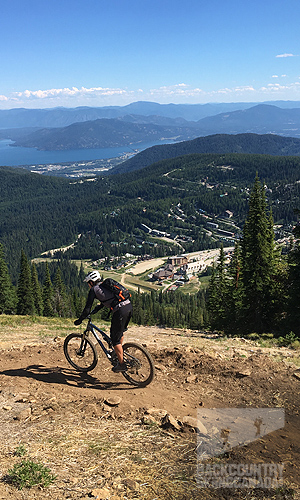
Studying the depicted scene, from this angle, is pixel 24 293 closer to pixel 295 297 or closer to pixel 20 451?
pixel 295 297

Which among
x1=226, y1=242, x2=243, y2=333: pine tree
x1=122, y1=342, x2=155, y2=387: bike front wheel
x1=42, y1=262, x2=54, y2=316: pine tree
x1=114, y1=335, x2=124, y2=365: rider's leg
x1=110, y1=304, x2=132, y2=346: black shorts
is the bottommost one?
x1=42, y1=262, x2=54, y2=316: pine tree

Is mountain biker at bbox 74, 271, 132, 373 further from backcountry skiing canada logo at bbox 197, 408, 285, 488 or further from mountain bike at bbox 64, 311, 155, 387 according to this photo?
backcountry skiing canada logo at bbox 197, 408, 285, 488

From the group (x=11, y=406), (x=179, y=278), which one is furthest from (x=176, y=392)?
(x=179, y=278)

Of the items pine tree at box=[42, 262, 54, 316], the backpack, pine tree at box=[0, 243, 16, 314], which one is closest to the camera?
the backpack

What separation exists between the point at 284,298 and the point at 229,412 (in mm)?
23606

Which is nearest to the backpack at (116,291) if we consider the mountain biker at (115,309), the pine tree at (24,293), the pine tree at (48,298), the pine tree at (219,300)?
the mountain biker at (115,309)

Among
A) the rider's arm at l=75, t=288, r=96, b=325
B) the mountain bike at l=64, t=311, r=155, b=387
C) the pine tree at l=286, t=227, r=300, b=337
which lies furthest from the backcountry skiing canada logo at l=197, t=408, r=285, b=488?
the pine tree at l=286, t=227, r=300, b=337

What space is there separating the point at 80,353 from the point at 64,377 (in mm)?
947

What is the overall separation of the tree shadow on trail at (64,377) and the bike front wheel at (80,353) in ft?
1.04

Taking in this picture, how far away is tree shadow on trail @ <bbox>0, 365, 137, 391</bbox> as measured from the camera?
1066cm

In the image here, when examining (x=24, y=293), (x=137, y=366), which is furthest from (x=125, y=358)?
(x=24, y=293)

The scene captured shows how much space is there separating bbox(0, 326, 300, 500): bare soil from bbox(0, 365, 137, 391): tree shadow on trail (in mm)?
33

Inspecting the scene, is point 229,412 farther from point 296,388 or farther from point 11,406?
point 11,406

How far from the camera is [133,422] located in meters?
8.41
